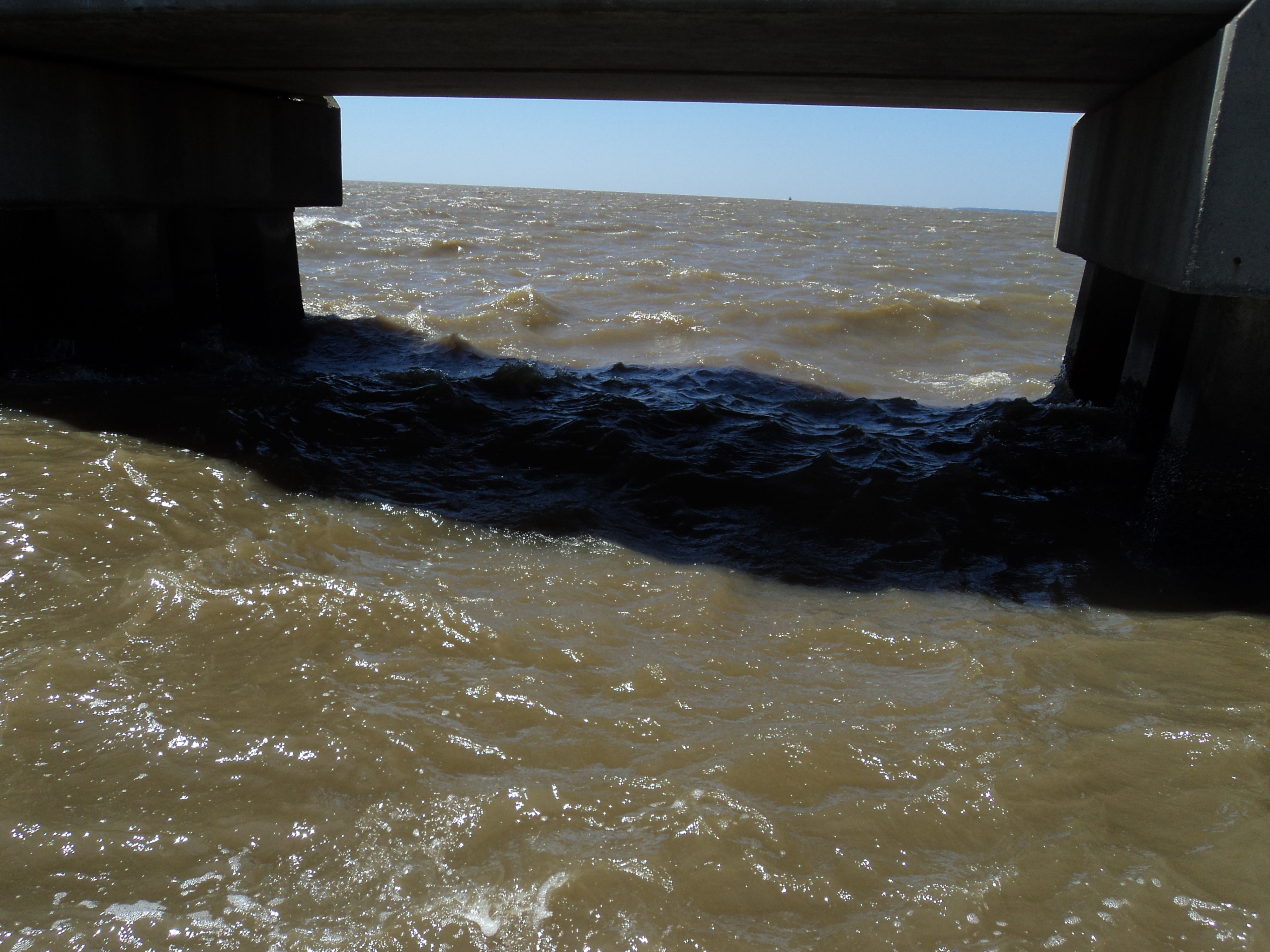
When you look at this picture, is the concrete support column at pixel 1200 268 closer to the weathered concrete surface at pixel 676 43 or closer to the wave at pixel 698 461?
the weathered concrete surface at pixel 676 43

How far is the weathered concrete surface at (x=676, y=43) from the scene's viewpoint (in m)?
4.86

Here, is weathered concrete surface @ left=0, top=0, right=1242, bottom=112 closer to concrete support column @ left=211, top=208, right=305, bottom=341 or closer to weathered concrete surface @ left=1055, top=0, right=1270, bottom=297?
weathered concrete surface @ left=1055, top=0, right=1270, bottom=297

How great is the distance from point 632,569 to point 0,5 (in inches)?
212

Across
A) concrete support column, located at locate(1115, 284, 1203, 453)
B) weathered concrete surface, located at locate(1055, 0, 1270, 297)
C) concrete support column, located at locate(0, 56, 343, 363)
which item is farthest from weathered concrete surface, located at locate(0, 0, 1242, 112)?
concrete support column, located at locate(1115, 284, 1203, 453)

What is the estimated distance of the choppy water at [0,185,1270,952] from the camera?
2697 mm

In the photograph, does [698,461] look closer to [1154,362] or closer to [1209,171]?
[1154,362]

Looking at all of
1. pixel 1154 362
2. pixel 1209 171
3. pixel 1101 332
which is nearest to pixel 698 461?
pixel 1154 362

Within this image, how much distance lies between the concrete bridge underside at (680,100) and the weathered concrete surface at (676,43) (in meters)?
0.03

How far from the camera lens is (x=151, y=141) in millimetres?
8352

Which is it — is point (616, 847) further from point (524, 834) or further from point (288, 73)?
point (288, 73)

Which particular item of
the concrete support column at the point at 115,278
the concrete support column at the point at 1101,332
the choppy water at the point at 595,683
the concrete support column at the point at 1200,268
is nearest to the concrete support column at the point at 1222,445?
the concrete support column at the point at 1200,268

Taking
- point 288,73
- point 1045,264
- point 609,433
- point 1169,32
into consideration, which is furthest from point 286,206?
point 1045,264

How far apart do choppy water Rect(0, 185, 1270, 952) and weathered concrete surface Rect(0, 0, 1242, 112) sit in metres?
2.68

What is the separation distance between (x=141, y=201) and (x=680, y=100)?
4829 millimetres
